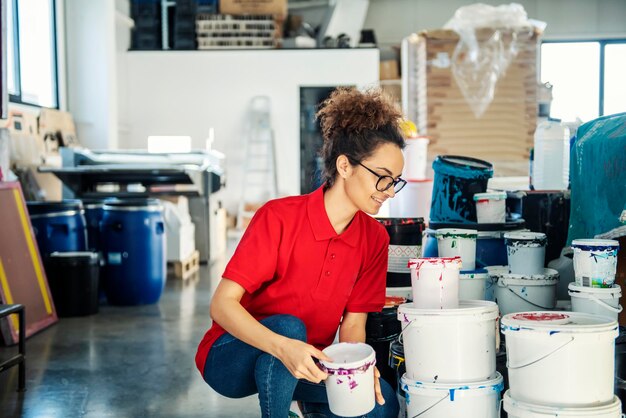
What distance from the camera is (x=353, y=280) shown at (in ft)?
6.77

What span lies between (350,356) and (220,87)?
30.7ft

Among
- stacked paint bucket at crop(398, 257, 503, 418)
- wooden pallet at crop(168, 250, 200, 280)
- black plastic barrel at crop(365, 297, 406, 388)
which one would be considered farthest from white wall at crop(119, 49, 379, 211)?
stacked paint bucket at crop(398, 257, 503, 418)

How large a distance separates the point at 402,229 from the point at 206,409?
106cm

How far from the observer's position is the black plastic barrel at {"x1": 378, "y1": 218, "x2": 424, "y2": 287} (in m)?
2.78

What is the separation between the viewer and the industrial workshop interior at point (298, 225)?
72.3 inches

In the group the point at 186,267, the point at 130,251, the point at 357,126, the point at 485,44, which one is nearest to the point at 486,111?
the point at 485,44

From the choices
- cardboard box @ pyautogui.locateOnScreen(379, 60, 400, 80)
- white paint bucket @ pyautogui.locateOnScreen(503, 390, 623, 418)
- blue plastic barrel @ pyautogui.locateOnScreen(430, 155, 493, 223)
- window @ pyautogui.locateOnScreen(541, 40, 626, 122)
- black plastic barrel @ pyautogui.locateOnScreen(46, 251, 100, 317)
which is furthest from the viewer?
window @ pyautogui.locateOnScreen(541, 40, 626, 122)

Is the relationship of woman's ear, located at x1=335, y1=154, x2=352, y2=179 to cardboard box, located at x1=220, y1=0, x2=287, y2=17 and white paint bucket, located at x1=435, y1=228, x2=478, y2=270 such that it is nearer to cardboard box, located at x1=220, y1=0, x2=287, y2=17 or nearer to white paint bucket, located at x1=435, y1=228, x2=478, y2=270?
white paint bucket, located at x1=435, y1=228, x2=478, y2=270

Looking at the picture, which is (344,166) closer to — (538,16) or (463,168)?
(463,168)

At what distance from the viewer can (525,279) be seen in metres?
2.45

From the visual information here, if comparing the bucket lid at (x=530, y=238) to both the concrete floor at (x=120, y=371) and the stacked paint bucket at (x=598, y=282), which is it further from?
the concrete floor at (x=120, y=371)

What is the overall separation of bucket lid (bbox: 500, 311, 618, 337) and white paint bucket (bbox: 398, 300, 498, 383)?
3.4 inches

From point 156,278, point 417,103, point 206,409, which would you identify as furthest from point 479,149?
point 206,409

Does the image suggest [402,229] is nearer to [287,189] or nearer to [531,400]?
[531,400]
